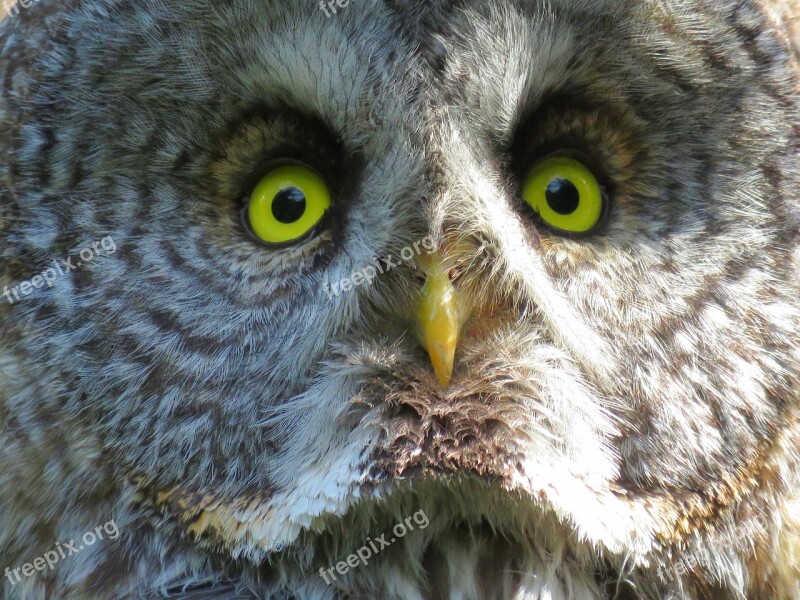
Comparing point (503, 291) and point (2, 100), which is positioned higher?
point (2, 100)

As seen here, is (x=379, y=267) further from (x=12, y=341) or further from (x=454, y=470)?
(x=12, y=341)

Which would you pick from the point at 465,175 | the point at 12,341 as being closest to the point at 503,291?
the point at 465,175
